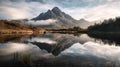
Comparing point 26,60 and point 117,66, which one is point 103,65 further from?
point 26,60

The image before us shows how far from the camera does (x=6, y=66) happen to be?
2300 centimetres

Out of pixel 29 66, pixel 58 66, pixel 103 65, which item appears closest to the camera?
pixel 29 66

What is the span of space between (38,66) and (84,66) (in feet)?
20.6

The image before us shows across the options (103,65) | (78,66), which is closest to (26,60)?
(78,66)

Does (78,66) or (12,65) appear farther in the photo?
(78,66)

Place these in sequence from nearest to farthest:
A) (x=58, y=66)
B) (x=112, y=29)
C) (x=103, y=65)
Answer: (x=58, y=66), (x=103, y=65), (x=112, y=29)

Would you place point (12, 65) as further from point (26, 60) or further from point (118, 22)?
point (118, 22)

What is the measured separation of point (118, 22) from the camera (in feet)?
648

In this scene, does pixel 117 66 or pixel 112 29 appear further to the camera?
pixel 112 29

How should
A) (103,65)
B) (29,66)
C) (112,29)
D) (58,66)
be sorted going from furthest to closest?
1. (112,29)
2. (103,65)
3. (58,66)
4. (29,66)

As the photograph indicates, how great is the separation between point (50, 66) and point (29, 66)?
285 cm

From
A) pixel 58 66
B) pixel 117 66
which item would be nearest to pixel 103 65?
pixel 117 66

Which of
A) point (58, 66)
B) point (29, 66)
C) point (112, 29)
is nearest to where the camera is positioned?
point (29, 66)

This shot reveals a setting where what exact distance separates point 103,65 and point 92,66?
2010mm
